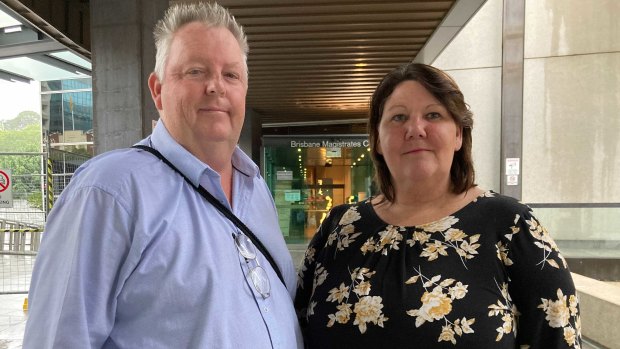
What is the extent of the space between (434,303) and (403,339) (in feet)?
0.54

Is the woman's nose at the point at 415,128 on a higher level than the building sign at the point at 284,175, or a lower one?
higher

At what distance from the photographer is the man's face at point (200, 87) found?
5.14ft

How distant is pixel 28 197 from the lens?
949cm

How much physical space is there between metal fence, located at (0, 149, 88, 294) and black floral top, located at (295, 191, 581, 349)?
300 inches

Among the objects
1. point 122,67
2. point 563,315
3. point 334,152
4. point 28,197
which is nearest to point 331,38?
point 122,67

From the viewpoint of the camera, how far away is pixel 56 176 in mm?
8273

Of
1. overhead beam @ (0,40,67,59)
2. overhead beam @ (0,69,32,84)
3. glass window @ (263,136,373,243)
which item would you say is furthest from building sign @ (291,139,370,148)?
overhead beam @ (0,69,32,84)

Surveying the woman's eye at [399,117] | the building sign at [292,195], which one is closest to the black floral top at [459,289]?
the woman's eye at [399,117]

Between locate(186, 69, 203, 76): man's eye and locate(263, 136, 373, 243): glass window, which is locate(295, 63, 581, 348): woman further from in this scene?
locate(263, 136, 373, 243): glass window

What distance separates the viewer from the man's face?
61.7 inches

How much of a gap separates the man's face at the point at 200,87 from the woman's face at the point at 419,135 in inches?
25.1

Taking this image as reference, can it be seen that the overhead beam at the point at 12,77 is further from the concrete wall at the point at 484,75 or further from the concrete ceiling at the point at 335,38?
the concrete wall at the point at 484,75

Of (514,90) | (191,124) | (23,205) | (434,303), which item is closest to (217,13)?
(191,124)

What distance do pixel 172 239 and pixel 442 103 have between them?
1101 mm
